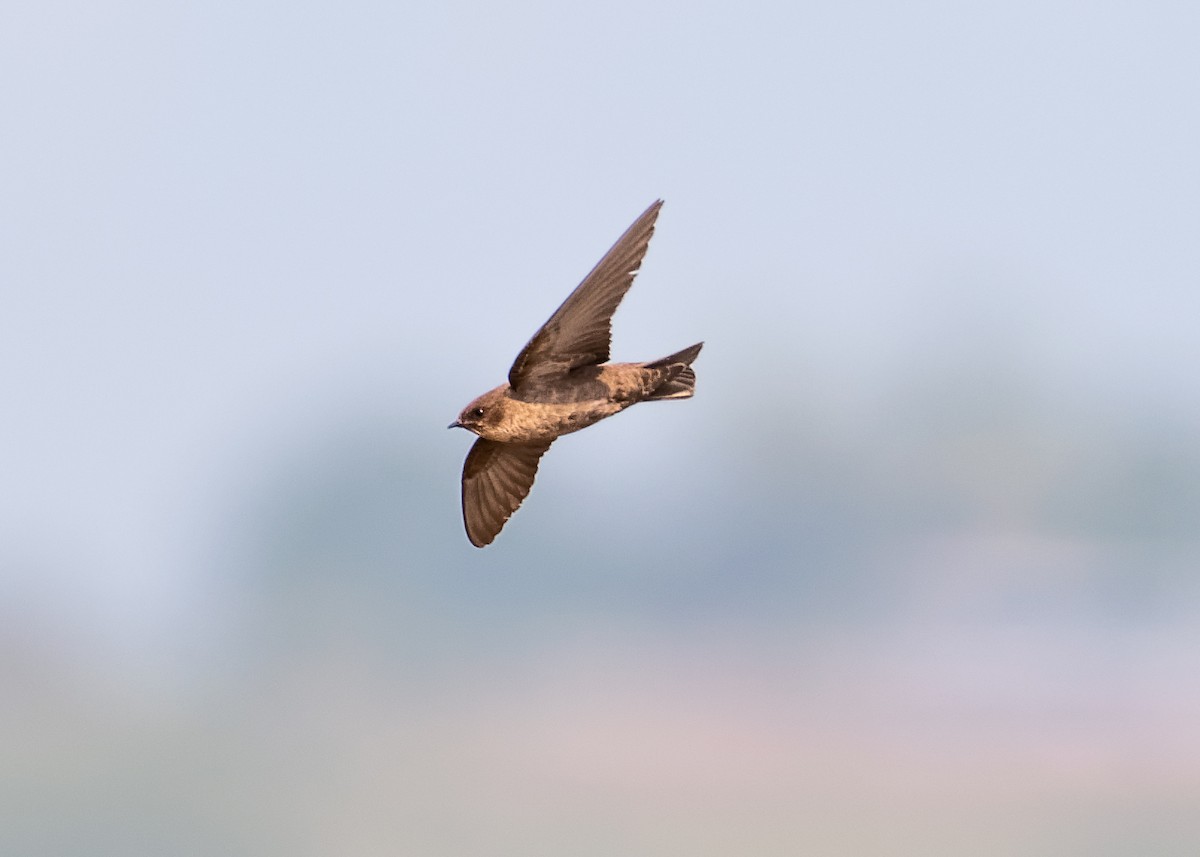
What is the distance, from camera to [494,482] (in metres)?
10.5

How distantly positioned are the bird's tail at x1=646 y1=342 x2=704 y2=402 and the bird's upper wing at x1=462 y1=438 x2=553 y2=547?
105cm

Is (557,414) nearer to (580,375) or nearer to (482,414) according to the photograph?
(580,375)

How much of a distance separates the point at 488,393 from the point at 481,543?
1218 mm

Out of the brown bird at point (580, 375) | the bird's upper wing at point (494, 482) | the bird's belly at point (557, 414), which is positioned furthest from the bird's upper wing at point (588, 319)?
the bird's upper wing at point (494, 482)

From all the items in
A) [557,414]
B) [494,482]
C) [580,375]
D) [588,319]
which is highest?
[588,319]

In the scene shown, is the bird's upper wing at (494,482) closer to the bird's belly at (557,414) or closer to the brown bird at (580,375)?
the brown bird at (580,375)

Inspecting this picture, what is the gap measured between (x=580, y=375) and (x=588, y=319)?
1.42 feet

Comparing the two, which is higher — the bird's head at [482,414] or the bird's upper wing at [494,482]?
the bird's head at [482,414]

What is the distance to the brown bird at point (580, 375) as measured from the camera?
28.7 ft

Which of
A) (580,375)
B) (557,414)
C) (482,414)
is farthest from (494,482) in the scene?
(580,375)

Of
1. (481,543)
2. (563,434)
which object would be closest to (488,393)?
(563,434)

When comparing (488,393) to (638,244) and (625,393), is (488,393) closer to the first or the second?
(625,393)

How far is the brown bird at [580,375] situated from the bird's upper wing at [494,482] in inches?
5.2

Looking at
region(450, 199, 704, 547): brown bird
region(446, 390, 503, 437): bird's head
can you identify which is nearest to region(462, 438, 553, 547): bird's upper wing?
region(450, 199, 704, 547): brown bird
